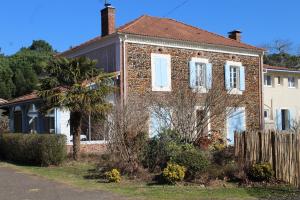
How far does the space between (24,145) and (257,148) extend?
1074 cm

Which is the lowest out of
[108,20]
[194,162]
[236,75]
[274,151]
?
[194,162]

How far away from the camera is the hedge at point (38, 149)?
64.8 feet

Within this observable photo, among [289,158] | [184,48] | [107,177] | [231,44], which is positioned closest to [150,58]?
[184,48]

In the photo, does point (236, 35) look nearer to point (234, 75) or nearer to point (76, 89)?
point (234, 75)

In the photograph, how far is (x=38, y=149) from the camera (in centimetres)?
2020

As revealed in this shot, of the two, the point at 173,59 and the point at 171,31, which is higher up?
the point at 171,31

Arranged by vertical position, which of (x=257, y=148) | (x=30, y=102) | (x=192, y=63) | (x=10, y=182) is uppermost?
(x=192, y=63)

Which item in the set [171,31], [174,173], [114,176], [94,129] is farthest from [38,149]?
[171,31]

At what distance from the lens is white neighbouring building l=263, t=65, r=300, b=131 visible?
3459cm

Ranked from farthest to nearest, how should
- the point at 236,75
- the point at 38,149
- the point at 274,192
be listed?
1. the point at 236,75
2. the point at 38,149
3. the point at 274,192

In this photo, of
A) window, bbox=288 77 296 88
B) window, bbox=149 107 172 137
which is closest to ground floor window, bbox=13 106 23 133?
window, bbox=149 107 172 137

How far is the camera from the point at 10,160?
23.2 m

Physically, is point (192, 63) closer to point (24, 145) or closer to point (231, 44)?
point (231, 44)

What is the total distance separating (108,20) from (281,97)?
15130mm
